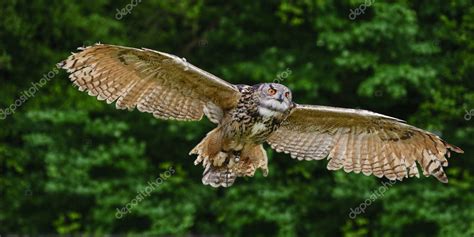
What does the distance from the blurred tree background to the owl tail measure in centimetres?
626

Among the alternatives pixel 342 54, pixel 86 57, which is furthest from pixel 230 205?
pixel 86 57

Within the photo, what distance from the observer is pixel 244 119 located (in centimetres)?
746

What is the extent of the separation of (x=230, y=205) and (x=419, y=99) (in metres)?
3.19

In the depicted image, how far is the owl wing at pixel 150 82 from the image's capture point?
727cm

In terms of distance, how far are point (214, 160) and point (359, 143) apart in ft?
4.08

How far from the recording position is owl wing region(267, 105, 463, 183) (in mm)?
7906

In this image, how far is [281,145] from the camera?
326 inches

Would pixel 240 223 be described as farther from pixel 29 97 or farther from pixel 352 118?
pixel 352 118
